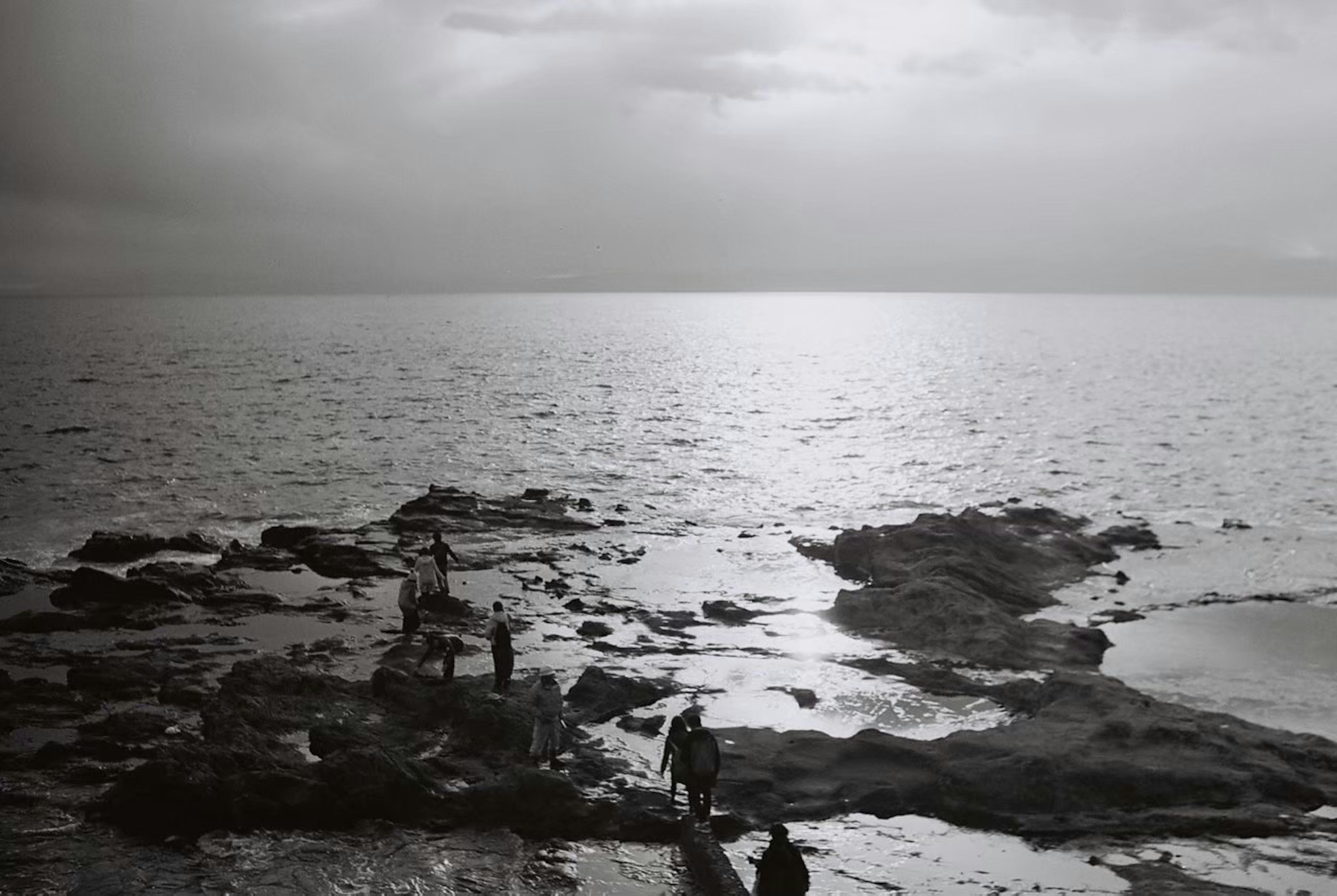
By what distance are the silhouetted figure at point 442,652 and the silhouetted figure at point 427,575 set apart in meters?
1.96

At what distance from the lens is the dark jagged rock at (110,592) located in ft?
97.0

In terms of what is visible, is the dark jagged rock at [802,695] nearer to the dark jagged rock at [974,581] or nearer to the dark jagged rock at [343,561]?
the dark jagged rock at [974,581]

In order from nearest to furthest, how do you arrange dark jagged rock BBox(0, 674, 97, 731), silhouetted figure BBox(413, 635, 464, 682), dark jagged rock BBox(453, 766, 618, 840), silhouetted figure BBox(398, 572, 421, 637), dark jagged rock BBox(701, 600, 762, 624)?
dark jagged rock BBox(453, 766, 618, 840), dark jagged rock BBox(0, 674, 97, 731), silhouetted figure BBox(413, 635, 464, 682), silhouetted figure BBox(398, 572, 421, 637), dark jagged rock BBox(701, 600, 762, 624)

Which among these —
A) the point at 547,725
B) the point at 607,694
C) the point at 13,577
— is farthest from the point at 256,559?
the point at 547,725

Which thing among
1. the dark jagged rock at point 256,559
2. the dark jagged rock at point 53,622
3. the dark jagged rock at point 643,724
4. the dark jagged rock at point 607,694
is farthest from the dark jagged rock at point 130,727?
the dark jagged rock at point 256,559

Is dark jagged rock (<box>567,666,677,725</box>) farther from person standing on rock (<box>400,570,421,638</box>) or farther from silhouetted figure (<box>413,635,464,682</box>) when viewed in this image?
person standing on rock (<box>400,570,421,638</box>)

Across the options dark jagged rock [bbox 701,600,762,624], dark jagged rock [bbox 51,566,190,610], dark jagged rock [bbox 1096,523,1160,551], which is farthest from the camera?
dark jagged rock [bbox 1096,523,1160,551]

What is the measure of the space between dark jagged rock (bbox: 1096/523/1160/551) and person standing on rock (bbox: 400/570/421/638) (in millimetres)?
25771

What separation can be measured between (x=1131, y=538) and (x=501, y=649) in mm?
28821

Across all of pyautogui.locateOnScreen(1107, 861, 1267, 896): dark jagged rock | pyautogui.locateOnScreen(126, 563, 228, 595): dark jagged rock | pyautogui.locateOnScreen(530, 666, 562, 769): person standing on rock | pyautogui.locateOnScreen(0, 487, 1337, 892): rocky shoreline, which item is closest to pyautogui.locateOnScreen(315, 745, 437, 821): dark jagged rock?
pyautogui.locateOnScreen(0, 487, 1337, 892): rocky shoreline

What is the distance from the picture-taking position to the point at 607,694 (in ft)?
72.2

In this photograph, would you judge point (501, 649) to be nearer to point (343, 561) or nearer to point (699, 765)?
point (699, 765)

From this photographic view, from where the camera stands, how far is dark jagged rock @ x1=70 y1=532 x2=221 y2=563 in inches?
1439

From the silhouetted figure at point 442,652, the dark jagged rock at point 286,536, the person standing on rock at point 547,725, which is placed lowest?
the dark jagged rock at point 286,536
